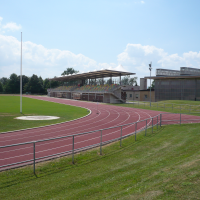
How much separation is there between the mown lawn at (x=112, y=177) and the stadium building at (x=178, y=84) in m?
41.8

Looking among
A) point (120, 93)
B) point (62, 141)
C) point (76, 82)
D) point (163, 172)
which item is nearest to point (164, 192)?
point (163, 172)

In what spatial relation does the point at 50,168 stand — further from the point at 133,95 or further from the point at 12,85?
the point at 12,85

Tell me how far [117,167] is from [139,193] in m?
3.03

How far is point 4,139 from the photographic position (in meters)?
13.0

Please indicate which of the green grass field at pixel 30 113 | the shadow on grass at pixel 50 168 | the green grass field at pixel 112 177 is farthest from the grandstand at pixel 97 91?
the green grass field at pixel 112 177

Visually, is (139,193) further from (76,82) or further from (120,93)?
(76,82)

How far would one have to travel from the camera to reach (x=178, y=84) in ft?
165

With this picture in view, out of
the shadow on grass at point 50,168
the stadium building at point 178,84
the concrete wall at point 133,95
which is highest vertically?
the stadium building at point 178,84

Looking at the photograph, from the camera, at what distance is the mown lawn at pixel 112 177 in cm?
→ 530

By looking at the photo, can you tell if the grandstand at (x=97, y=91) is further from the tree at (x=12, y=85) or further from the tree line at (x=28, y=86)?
the tree at (x=12, y=85)

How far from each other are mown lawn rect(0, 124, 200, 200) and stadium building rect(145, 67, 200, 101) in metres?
41.8

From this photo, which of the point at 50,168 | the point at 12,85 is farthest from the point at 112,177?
the point at 12,85

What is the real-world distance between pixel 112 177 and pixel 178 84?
48.1 m

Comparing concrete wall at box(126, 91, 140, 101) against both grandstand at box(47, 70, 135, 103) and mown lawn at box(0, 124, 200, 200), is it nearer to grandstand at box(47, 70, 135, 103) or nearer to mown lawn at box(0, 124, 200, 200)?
grandstand at box(47, 70, 135, 103)
